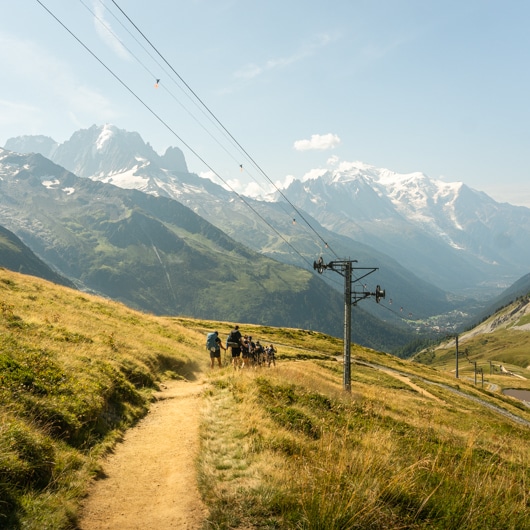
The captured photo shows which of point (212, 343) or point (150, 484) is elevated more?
point (150, 484)

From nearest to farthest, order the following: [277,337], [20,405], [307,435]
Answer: [20,405] < [307,435] < [277,337]

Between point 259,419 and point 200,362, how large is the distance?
19.1 meters

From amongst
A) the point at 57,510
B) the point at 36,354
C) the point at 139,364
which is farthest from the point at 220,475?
the point at 139,364

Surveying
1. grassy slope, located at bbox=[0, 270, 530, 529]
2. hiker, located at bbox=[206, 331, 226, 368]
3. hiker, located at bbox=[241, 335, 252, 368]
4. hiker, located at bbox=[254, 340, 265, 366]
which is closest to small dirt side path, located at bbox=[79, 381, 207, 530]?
grassy slope, located at bbox=[0, 270, 530, 529]

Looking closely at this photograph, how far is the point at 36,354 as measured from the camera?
46.4 feet

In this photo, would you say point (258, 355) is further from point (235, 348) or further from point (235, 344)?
point (235, 344)

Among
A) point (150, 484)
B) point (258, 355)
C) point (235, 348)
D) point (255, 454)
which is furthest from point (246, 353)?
point (150, 484)

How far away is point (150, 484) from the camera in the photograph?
9180 mm

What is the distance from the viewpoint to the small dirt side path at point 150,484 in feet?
24.3

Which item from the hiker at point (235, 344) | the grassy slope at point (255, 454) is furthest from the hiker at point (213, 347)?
the grassy slope at point (255, 454)

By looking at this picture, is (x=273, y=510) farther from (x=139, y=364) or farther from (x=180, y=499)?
(x=139, y=364)

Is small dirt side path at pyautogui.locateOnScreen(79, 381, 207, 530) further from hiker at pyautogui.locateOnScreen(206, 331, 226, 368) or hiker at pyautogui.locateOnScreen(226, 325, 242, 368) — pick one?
hiker at pyautogui.locateOnScreen(226, 325, 242, 368)

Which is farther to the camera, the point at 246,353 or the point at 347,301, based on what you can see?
the point at 347,301

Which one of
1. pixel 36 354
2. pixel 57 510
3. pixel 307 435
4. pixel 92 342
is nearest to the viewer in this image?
pixel 57 510
